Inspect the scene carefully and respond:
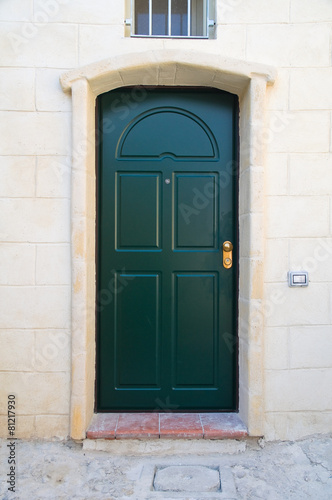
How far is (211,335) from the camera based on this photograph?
2816 mm

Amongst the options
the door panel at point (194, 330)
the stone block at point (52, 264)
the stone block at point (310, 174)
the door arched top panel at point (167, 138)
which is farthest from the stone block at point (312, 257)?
the stone block at point (52, 264)

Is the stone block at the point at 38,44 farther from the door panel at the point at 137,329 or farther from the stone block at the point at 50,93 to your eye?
the door panel at the point at 137,329

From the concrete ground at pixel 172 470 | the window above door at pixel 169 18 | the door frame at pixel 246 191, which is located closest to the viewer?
the concrete ground at pixel 172 470

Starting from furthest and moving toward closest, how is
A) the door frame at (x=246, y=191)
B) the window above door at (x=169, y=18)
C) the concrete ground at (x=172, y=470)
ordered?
the window above door at (x=169, y=18), the door frame at (x=246, y=191), the concrete ground at (x=172, y=470)

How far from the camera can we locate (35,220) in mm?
2582

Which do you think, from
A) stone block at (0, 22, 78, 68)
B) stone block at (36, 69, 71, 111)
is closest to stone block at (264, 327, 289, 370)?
stone block at (36, 69, 71, 111)

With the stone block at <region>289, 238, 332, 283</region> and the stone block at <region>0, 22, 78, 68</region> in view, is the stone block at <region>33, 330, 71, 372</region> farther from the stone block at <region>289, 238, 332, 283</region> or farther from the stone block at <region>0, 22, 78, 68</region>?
the stone block at <region>0, 22, 78, 68</region>

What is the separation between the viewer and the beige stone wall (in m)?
2.56

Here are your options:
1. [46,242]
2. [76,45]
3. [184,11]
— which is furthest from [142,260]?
[184,11]

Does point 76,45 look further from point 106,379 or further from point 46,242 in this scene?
point 106,379

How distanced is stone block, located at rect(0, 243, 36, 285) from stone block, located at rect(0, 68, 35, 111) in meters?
0.89

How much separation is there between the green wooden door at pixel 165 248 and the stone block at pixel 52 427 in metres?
0.30

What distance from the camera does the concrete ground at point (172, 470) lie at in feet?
7.07

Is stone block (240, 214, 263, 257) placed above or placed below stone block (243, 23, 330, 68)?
below
